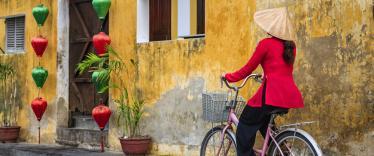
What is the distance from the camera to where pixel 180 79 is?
8.16 meters

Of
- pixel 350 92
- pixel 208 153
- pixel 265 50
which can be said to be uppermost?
pixel 265 50

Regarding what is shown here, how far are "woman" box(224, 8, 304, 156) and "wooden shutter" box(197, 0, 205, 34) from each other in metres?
2.72

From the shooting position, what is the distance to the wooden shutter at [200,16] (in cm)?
830

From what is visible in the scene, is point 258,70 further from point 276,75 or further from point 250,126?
point 276,75

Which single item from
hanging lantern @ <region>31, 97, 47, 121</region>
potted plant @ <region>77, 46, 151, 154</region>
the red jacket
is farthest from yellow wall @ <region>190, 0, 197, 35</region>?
hanging lantern @ <region>31, 97, 47, 121</region>

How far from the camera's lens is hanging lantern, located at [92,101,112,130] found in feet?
29.1

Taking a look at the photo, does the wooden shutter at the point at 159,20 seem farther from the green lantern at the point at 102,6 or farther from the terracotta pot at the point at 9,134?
the terracotta pot at the point at 9,134

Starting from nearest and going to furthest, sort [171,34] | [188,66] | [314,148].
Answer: [314,148] → [188,66] → [171,34]

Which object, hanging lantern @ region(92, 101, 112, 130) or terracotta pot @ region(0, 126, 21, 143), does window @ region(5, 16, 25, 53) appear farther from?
hanging lantern @ region(92, 101, 112, 130)

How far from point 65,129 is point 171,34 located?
115 inches

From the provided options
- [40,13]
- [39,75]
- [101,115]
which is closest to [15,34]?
[40,13]

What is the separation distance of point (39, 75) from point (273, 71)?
5.99m

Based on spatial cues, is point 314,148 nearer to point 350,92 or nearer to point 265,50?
point 265,50

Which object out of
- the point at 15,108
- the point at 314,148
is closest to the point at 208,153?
the point at 314,148
